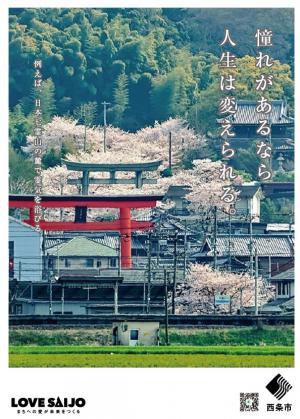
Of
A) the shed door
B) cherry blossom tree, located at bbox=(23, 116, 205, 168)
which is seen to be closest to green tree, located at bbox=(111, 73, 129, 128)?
cherry blossom tree, located at bbox=(23, 116, 205, 168)

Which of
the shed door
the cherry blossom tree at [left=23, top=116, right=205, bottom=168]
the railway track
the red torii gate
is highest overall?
the cherry blossom tree at [left=23, top=116, right=205, bottom=168]

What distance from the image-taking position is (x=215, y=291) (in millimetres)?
39562

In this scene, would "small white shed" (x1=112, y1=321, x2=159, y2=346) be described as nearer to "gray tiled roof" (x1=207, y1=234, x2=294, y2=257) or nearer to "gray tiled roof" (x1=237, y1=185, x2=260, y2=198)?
"gray tiled roof" (x1=207, y1=234, x2=294, y2=257)

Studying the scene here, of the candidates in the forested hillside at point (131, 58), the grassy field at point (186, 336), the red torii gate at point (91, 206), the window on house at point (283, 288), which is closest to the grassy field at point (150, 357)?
the grassy field at point (186, 336)

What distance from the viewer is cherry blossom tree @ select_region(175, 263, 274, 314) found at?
3859 centimetres

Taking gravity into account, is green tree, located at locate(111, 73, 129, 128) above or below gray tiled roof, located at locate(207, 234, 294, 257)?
above

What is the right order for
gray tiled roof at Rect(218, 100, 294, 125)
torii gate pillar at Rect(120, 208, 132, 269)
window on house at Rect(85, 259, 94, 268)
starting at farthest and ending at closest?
gray tiled roof at Rect(218, 100, 294, 125), window on house at Rect(85, 259, 94, 268), torii gate pillar at Rect(120, 208, 132, 269)

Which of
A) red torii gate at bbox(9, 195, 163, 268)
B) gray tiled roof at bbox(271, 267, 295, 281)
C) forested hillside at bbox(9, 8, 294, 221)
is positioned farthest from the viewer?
forested hillside at bbox(9, 8, 294, 221)
